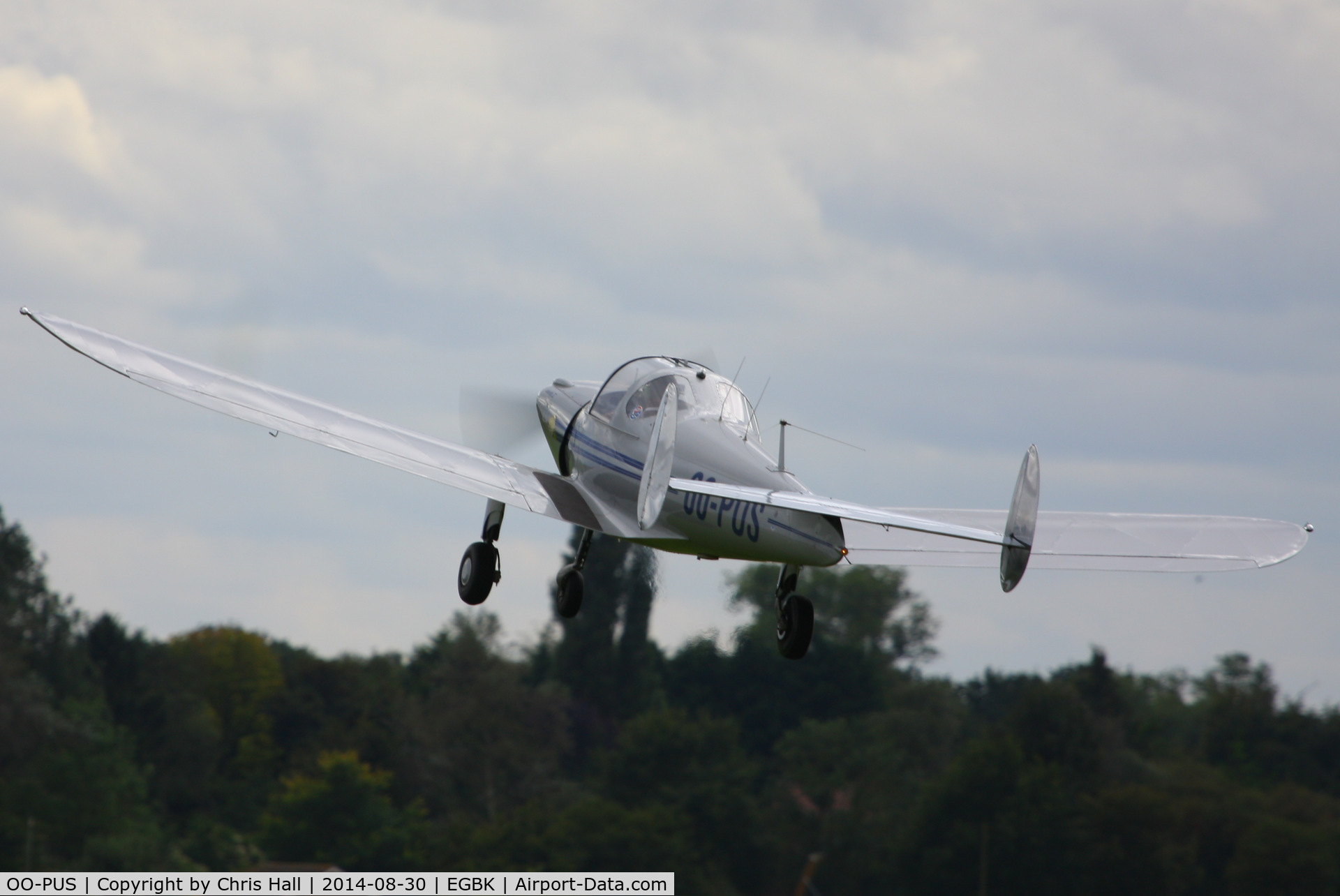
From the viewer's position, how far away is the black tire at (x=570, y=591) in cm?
1727

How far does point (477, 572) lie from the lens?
694 inches

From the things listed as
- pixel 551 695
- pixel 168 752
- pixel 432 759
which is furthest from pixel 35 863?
pixel 551 695

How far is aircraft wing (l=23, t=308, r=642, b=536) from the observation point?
56.1ft

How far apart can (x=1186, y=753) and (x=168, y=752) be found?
6039 centimetres

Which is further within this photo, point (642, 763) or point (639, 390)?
point (642, 763)

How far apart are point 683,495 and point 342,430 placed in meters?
4.61

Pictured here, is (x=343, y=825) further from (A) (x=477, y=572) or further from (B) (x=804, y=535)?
(B) (x=804, y=535)

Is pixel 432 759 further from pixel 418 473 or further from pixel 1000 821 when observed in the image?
pixel 418 473

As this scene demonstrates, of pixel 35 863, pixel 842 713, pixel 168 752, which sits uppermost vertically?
pixel 842 713

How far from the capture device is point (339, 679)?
107 metres

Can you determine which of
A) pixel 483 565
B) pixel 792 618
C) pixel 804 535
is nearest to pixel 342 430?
pixel 483 565

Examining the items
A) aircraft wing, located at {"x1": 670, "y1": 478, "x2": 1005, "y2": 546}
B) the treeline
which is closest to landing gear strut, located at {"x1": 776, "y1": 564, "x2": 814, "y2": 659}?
aircraft wing, located at {"x1": 670, "y1": 478, "x2": 1005, "y2": 546}

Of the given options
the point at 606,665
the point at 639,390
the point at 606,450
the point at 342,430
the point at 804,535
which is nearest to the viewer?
the point at 804,535

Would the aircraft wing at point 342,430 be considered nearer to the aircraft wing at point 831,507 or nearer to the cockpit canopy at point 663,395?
the cockpit canopy at point 663,395
